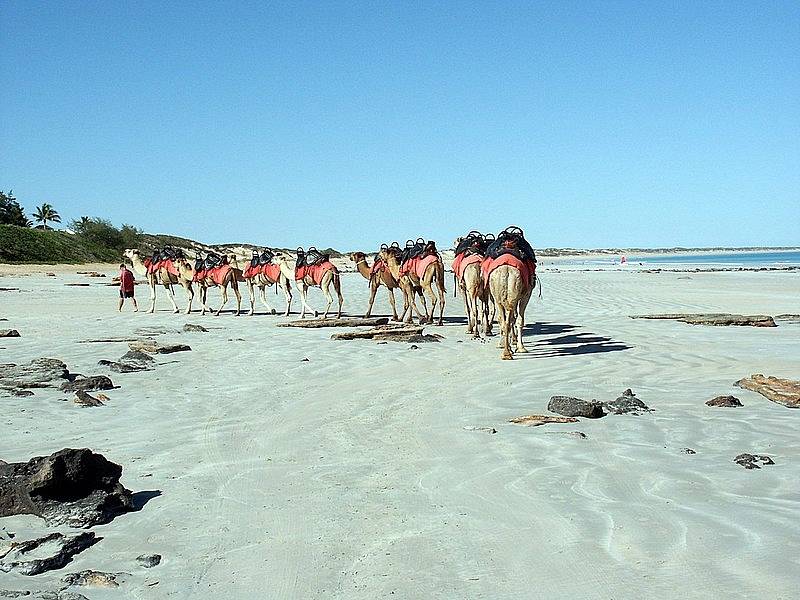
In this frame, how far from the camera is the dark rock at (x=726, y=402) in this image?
8.37 meters

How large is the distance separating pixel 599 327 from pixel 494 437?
37.9ft

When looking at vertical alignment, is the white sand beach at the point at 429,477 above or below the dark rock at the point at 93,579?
above

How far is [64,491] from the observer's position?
16.8 ft

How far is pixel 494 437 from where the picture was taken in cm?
714

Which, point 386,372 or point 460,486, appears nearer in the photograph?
point 460,486

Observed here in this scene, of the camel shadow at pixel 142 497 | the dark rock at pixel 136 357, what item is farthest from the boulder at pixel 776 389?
Answer: the dark rock at pixel 136 357

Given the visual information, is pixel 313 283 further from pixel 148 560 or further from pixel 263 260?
pixel 148 560

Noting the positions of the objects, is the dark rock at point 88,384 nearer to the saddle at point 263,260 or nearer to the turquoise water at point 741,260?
the saddle at point 263,260

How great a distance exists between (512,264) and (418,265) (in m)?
6.61

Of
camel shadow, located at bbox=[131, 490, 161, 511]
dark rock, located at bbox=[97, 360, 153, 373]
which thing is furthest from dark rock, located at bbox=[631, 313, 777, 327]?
camel shadow, located at bbox=[131, 490, 161, 511]

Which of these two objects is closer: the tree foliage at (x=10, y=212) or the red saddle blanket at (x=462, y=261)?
the red saddle blanket at (x=462, y=261)

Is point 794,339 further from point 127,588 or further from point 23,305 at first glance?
point 23,305

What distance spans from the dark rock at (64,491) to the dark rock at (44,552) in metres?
0.25

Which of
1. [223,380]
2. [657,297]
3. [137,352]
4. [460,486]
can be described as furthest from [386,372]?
[657,297]
